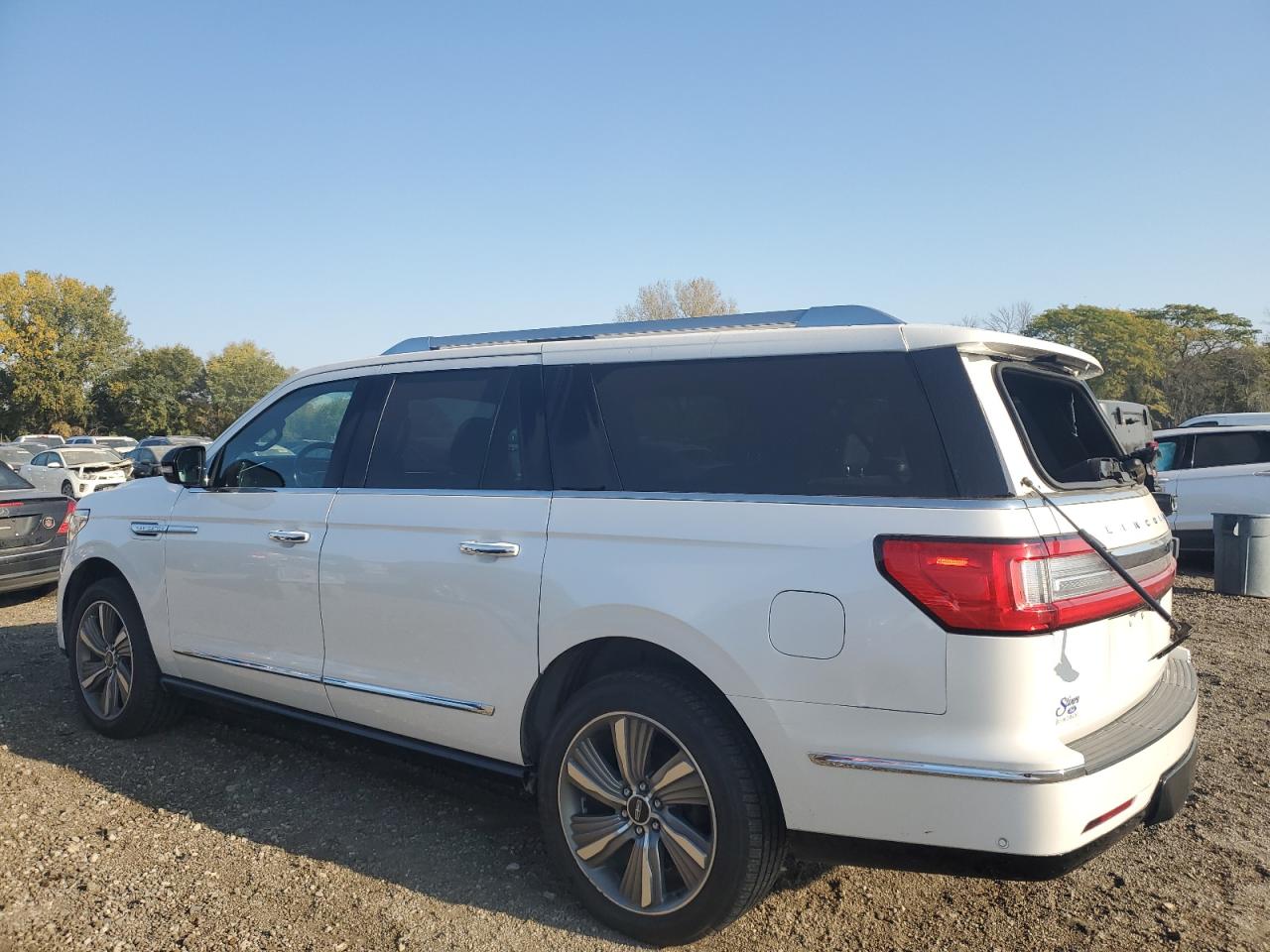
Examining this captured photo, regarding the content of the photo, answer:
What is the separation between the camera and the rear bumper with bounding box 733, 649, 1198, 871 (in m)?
2.37

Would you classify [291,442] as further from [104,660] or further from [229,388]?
[229,388]

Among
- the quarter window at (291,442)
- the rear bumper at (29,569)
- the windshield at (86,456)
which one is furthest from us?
the windshield at (86,456)

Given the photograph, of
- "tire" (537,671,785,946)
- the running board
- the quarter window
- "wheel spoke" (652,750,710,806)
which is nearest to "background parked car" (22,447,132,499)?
the running board

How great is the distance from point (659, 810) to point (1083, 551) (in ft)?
4.85

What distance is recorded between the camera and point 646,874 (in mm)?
3000

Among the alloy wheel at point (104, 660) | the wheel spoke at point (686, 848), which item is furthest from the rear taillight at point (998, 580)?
the alloy wheel at point (104, 660)

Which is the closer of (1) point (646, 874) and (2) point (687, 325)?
(1) point (646, 874)

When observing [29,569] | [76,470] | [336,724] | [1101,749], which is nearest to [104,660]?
[336,724]

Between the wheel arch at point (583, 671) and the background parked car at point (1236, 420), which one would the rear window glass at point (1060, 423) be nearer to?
the wheel arch at point (583, 671)

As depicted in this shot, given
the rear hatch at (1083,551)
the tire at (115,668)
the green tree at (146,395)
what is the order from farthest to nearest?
the green tree at (146,395)
the tire at (115,668)
the rear hatch at (1083,551)

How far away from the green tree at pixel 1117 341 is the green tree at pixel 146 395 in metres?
61.6

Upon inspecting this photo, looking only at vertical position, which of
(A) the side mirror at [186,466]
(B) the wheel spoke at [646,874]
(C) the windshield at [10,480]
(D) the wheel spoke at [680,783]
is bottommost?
(B) the wheel spoke at [646,874]

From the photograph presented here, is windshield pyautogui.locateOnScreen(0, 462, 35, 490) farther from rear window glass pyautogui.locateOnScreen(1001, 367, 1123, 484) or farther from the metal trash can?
the metal trash can

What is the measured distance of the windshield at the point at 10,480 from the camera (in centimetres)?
894
